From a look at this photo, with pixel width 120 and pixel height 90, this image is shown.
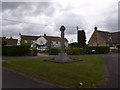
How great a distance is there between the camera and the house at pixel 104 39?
5506cm

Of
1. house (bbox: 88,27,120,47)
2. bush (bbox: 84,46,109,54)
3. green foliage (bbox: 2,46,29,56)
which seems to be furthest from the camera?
house (bbox: 88,27,120,47)

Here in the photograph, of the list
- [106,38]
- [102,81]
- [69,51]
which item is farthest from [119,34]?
[102,81]

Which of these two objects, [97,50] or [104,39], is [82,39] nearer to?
[97,50]

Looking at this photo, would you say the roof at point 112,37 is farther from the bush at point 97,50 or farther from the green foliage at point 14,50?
the green foliage at point 14,50

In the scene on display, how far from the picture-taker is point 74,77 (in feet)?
28.1

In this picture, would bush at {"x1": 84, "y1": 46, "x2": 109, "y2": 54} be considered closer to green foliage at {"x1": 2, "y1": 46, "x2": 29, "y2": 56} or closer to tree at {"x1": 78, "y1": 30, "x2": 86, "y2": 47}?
tree at {"x1": 78, "y1": 30, "x2": 86, "y2": 47}

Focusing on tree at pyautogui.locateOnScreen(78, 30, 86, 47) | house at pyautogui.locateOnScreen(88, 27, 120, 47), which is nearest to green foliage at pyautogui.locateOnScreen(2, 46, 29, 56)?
tree at pyautogui.locateOnScreen(78, 30, 86, 47)

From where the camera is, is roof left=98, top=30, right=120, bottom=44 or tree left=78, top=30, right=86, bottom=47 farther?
roof left=98, top=30, right=120, bottom=44

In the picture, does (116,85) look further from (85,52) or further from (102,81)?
(85,52)

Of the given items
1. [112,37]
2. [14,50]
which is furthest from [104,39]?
[14,50]

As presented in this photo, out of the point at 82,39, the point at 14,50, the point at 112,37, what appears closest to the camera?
the point at 14,50

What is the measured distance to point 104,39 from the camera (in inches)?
2168

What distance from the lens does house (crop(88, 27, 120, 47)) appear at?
55.1 m

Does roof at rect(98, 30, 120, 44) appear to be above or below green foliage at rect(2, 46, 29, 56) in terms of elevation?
above
